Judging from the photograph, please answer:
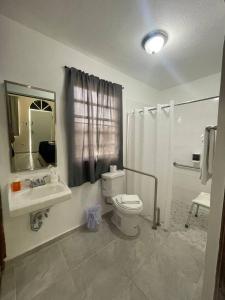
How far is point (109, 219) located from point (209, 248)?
5.70 ft

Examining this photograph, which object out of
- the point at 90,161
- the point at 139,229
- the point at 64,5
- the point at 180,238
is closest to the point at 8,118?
the point at 90,161

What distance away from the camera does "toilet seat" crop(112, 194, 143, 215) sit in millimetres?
1714

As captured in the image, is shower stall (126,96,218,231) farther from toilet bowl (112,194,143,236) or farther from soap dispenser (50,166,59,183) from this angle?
soap dispenser (50,166,59,183)

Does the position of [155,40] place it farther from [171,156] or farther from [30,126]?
[30,126]

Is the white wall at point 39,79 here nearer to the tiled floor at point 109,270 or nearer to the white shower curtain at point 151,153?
the tiled floor at point 109,270

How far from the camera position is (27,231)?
1.51 metres

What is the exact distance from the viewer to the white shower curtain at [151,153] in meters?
1.87

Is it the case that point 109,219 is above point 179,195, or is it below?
below

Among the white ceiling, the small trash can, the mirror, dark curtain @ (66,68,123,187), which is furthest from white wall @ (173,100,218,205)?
the mirror

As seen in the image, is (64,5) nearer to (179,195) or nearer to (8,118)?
(8,118)

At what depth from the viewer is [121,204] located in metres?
1.79

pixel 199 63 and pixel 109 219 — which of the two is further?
pixel 109 219

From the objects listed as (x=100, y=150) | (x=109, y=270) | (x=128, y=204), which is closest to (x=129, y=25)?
(x=100, y=150)

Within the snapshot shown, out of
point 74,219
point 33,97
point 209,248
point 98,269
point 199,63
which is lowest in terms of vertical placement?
point 98,269
